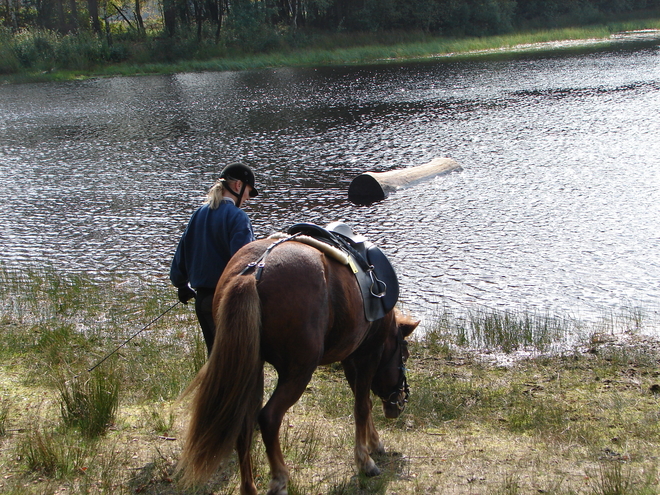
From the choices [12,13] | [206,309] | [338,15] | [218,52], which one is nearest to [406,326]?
[206,309]

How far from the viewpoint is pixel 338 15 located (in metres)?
59.6

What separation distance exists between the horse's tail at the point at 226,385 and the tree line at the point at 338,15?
5182 centimetres

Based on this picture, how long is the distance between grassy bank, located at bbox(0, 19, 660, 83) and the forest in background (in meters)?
0.12

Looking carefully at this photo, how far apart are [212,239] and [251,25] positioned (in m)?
51.3

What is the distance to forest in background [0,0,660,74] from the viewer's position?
48375 mm

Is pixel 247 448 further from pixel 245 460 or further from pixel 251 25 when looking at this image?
pixel 251 25

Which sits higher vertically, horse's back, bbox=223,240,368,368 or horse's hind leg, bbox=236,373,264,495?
horse's back, bbox=223,240,368,368

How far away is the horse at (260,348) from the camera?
372 centimetres

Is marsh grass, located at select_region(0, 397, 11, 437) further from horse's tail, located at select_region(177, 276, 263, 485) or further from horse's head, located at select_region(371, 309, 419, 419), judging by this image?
horse's head, located at select_region(371, 309, 419, 419)

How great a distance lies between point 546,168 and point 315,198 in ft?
20.9

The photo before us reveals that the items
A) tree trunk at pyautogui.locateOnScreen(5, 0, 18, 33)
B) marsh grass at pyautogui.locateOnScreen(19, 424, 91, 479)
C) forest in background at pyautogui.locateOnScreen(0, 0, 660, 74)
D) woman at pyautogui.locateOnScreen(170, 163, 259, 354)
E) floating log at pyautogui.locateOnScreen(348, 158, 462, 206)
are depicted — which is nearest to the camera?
marsh grass at pyautogui.locateOnScreen(19, 424, 91, 479)

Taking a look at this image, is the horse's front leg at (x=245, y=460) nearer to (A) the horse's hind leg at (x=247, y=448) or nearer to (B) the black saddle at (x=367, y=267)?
(A) the horse's hind leg at (x=247, y=448)

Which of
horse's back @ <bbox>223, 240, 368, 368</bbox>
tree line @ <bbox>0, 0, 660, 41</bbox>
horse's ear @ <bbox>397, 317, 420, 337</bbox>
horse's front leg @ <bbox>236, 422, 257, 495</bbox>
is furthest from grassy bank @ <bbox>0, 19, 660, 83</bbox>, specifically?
horse's front leg @ <bbox>236, 422, 257, 495</bbox>

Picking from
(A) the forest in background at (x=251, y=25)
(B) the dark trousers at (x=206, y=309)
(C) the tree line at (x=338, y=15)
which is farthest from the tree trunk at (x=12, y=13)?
(B) the dark trousers at (x=206, y=309)
